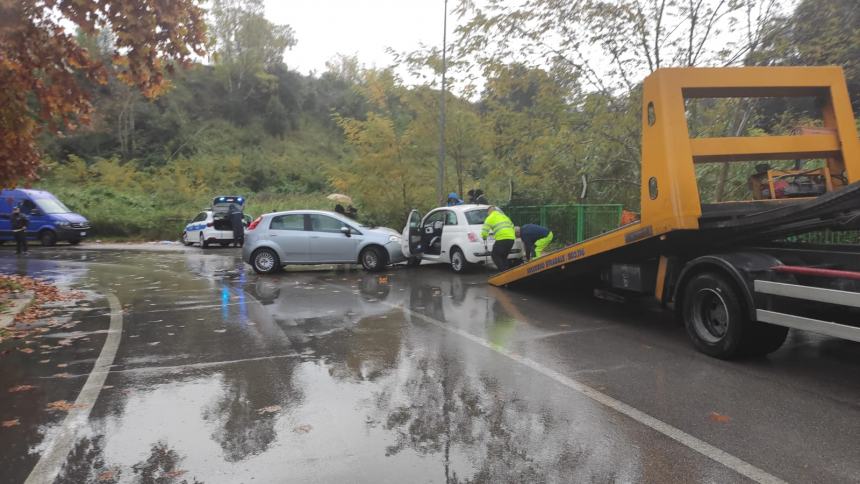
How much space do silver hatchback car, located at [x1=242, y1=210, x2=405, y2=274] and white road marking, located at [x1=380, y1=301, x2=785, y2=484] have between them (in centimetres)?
762

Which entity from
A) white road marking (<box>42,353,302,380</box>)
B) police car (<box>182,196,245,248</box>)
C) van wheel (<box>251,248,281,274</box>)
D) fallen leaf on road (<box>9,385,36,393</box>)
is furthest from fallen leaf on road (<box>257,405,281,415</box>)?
police car (<box>182,196,245,248</box>)

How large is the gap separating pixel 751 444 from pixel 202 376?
4.57 m

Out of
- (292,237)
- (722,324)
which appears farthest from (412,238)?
(722,324)

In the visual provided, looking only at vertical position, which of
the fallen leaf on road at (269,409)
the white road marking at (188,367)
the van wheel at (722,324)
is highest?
the van wheel at (722,324)

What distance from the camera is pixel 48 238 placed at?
2398 cm

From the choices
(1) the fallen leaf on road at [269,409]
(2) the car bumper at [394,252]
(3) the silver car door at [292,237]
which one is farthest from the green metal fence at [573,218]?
(1) the fallen leaf on road at [269,409]

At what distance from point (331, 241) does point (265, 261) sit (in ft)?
5.67

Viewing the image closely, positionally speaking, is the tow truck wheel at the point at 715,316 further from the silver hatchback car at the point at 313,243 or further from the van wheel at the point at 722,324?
the silver hatchback car at the point at 313,243

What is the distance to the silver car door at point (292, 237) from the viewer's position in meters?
13.4

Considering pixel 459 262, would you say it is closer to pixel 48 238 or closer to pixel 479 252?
pixel 479 252

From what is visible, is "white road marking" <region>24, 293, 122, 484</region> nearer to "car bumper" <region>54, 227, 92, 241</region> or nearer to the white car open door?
the white car open door

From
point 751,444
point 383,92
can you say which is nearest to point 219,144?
A: point 383,92

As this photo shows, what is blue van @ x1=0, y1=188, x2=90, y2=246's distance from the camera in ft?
77.5

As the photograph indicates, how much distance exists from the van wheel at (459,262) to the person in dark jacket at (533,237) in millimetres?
1422
